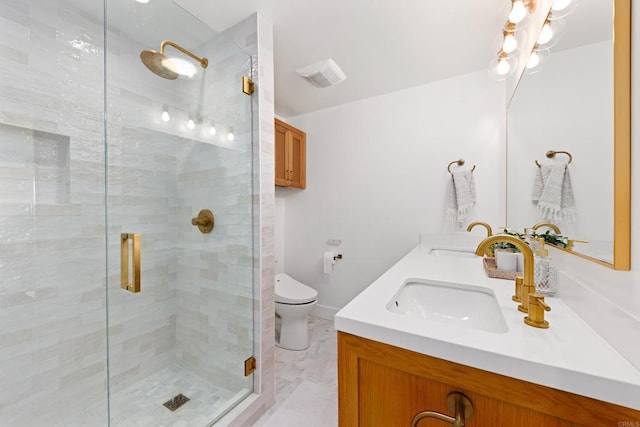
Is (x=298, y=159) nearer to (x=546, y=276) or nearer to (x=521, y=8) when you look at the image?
(x=521, y=8)

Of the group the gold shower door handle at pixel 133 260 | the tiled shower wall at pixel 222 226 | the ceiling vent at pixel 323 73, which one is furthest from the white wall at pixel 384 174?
the gold shower door handle at pixel 133 260

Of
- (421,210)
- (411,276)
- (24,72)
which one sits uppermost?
(24,72)

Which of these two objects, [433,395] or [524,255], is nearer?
[433,395]

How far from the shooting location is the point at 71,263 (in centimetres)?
131

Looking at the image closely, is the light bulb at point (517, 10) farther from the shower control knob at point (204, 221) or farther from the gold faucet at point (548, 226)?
the shower control knob at point (204, 221)

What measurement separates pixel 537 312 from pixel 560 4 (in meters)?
1.05

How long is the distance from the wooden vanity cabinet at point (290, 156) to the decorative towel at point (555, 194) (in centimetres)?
191

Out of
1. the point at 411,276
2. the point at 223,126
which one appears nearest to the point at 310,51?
the point at 223,126

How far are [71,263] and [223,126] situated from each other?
1.13 metres

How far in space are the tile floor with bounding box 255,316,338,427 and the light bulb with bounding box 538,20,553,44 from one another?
2.03 metres

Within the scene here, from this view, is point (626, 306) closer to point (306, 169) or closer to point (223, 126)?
point (223, 126)

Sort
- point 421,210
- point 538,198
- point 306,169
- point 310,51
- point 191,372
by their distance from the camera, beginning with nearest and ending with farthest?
point 538,198 → point 191,372 → point 310,51 → point 421,210 → point 306,169

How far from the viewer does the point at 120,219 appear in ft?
4.46

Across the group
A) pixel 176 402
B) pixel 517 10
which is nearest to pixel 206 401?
pixel 176 402
